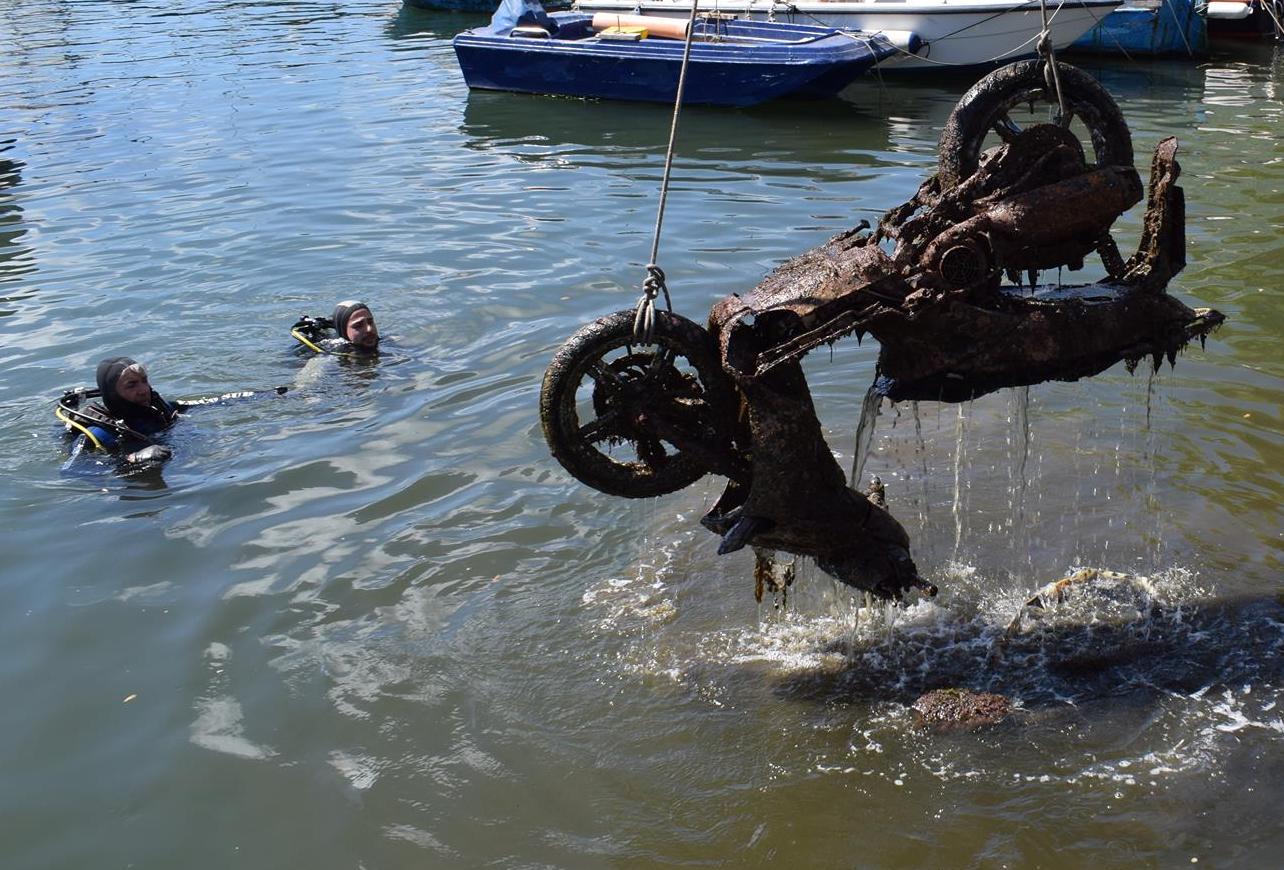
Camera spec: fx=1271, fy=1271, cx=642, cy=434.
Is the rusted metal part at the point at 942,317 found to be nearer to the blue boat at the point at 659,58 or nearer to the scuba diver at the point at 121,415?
the scuba diver at the point at 121,415

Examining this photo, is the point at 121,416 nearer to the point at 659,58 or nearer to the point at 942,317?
the point at 942,317

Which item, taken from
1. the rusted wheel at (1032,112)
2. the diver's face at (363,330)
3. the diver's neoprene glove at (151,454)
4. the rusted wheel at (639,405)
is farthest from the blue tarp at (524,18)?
the rusted wheel at (639,405)

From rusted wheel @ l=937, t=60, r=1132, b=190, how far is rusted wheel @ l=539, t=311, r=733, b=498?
1.46m

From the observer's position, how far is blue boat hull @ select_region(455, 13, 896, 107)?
1850cm

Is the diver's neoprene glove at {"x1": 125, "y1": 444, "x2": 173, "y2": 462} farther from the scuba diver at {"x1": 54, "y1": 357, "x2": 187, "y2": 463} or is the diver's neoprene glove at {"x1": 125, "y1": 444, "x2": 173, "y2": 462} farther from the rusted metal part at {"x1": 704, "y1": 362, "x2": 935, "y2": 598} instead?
the rusted metal part at {"x1": 704, "y1": 362, "x2": 935, "y2": 598}

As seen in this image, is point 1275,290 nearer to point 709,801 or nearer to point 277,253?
point 709,801

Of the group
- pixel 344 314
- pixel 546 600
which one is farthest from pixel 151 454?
pixel 546 600

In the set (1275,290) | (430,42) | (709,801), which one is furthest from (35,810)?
(430,42)

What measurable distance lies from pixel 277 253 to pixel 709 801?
9317 mm

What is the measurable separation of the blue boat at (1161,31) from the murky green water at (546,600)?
9.03m

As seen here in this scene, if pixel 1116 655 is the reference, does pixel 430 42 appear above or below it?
above

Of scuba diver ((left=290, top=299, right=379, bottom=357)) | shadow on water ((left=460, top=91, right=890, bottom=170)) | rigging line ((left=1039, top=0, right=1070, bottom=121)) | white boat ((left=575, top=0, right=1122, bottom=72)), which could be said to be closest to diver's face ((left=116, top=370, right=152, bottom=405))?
scuba diver ((left=290, top=299, right=379, bottom=357))

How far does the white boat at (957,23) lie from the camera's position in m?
→ 19.7

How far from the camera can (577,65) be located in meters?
19.9
